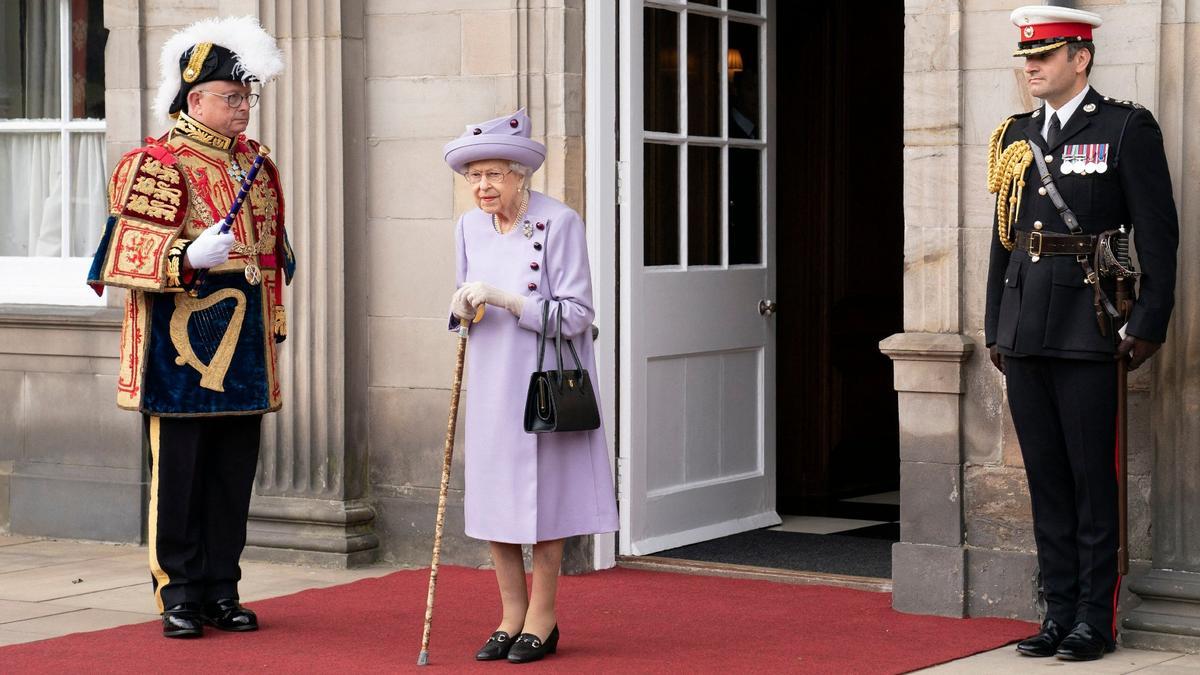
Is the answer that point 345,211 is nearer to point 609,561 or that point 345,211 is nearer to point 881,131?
point 609,561

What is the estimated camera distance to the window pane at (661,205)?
747 centimetres

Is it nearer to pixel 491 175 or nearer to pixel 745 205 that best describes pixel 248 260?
pixel 491 175

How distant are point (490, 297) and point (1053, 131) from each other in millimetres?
1667

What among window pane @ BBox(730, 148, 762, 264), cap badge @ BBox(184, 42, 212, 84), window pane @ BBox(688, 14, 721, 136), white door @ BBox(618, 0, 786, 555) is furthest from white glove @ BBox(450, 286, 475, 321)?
window pane @ BBox(730, 148, 762, 264)

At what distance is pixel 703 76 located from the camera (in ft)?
25.2

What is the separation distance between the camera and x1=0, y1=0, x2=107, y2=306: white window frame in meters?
8.49

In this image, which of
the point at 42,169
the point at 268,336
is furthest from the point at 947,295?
the point at 42,169

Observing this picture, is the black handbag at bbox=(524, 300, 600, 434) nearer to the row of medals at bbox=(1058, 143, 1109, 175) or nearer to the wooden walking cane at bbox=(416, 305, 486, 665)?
the wooden walking cane at bbox=(416, 305, 486, 665)

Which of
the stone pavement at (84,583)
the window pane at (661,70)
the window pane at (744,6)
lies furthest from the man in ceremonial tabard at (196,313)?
the window pane at (744,6)

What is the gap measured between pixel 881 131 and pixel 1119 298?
147 inches

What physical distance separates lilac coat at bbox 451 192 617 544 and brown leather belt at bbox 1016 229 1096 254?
1251mm

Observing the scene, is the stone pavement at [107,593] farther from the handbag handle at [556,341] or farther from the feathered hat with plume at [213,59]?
the feathered hat with plume at [213,59]

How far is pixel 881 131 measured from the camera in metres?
9.23

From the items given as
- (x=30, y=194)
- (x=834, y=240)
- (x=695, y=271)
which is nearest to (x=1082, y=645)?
(x=695, y=271)
